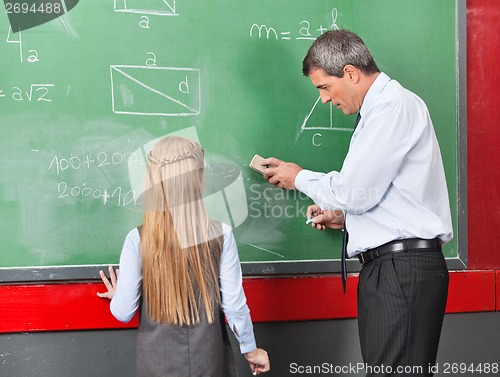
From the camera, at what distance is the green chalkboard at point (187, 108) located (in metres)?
2.39

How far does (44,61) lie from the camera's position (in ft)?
7.87

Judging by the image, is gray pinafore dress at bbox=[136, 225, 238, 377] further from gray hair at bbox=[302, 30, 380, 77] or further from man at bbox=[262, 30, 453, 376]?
gray hair at bbox=[302, 30, 380, 77]

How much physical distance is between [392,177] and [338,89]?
0.36 metres

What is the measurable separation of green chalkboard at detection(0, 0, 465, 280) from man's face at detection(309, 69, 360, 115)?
15.0 inches

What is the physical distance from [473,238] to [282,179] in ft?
2.84

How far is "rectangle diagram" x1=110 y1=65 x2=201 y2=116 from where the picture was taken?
2.45 meters

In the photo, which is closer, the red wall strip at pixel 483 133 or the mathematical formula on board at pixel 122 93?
the mathematical formula on board at pixel 122 93

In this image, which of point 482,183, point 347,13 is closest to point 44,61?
point 347,13

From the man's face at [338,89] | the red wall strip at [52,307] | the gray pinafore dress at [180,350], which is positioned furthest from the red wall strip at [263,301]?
the man's face at [338,89]

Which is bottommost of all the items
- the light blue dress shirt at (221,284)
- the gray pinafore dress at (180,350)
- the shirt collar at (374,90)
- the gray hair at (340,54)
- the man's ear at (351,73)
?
the gray pinafore dress at (180,350)

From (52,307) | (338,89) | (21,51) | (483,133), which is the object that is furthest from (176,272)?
(483,133)

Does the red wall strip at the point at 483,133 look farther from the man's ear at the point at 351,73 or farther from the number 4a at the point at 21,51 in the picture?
the number 4a at the point at 21,51

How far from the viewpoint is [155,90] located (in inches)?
97.5

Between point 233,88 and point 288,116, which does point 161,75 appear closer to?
point 233,88
